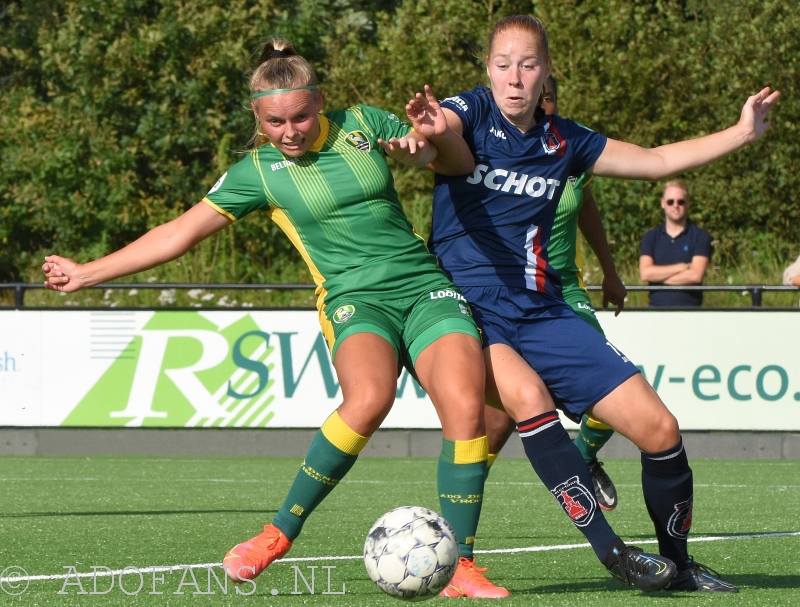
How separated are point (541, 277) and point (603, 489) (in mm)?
2211

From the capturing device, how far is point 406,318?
4949 mm

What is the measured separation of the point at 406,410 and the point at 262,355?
4.36 feet

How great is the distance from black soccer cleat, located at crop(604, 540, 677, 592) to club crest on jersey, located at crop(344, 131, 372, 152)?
1.68 m

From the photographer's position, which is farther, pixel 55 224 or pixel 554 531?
pixel 55 224

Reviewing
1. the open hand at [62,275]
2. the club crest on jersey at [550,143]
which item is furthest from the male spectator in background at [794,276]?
the open hand at [62,275]

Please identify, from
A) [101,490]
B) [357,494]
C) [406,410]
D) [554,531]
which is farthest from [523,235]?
[406,410]

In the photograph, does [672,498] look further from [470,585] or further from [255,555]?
[255,555]

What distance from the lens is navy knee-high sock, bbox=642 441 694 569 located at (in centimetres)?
484

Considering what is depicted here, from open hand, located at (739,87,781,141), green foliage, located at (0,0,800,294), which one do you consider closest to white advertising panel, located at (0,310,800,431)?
open hand, located at (739,87,781,141)

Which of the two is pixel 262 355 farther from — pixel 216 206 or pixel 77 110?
pixel 77 110

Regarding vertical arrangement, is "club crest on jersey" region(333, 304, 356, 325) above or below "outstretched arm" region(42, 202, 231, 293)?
below

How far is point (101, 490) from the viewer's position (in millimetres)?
8938

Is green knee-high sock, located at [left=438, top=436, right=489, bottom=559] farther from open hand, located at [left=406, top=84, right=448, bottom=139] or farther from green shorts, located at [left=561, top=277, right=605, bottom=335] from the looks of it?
green shorts, located at [left=561, top=277, right=605, bottom=335]

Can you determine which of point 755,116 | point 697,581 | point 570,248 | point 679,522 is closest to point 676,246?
point 570,248
